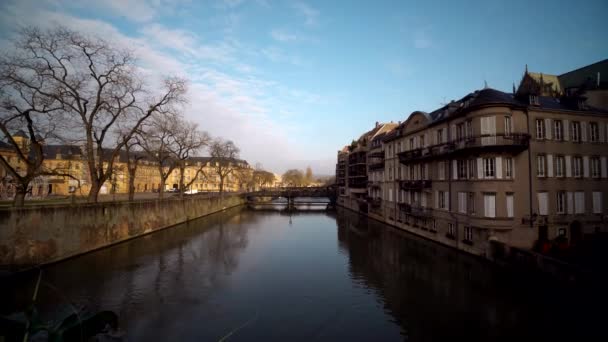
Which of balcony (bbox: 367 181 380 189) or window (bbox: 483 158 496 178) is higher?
window (bbox: 483 158 496 178)

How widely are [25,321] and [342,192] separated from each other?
72401mm

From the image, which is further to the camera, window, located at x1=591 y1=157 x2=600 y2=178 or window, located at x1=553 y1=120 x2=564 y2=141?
window, located at x1=591 y1=157 x2=600 y2=178

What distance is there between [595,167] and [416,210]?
1424cm

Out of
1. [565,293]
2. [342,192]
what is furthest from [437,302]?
[342,192]

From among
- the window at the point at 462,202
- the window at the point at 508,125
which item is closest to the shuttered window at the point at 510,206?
the window at the point at 462,202

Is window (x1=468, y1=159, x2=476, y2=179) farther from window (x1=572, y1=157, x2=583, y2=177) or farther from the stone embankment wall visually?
the stone embankment wall

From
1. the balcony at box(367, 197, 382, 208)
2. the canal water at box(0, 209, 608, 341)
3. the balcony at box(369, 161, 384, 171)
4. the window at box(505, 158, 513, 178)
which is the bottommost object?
the canal water at box(0, 209, 608, 341)

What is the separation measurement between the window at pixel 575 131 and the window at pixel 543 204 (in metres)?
5.36

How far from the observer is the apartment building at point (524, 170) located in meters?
20.7

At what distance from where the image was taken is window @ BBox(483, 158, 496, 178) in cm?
2106

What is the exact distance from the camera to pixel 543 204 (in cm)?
2122

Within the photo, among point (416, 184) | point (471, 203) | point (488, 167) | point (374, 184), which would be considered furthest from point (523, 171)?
point (374, 184)

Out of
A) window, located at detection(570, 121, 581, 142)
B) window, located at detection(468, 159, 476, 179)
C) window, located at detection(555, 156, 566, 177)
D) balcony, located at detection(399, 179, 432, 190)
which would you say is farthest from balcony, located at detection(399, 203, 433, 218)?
window, located at detection(570, 121, 581, 142)

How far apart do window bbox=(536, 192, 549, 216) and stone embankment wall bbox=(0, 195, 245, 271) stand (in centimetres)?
3313
